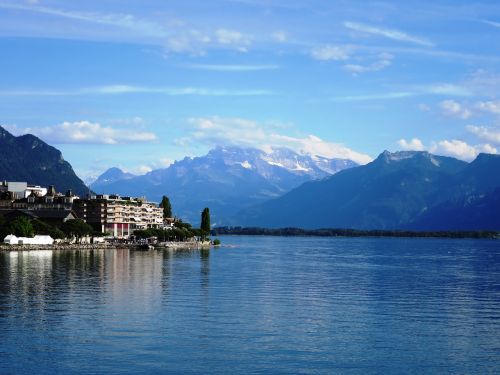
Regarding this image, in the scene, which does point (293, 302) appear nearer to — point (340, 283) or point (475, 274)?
point (340, 283)

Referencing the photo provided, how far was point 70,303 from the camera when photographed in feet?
238

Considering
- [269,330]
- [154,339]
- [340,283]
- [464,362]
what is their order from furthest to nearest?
[340,283]
[269,330]
[154,339]
[464,362]

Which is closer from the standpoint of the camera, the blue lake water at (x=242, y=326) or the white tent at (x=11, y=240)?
the blue lake water at (x=242, y=326)

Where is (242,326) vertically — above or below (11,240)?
below

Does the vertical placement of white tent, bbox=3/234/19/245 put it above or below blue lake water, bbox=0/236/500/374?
above

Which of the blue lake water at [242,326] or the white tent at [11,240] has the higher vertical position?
the white tent at [11,240]

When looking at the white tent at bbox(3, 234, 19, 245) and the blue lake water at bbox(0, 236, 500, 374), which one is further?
the white tent at bbox(3, 234, 19, 245)

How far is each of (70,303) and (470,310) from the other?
3788 cm

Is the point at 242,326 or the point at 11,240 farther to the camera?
the point at 11,240

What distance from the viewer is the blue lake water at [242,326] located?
47688 millimetres

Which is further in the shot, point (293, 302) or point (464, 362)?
point (293, 302)

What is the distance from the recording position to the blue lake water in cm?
4769

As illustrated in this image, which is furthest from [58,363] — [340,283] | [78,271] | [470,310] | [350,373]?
[78,271]

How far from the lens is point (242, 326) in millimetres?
60469
